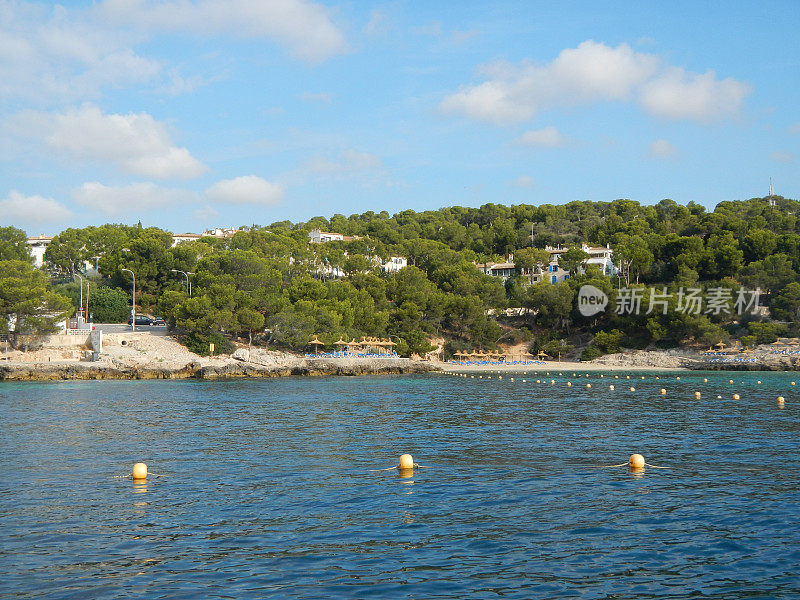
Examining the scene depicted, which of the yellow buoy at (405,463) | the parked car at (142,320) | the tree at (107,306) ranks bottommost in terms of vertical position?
the yellow buoy at (405,463)

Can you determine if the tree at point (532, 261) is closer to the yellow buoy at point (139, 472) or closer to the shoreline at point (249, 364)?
the shoreline at point (249, 364)

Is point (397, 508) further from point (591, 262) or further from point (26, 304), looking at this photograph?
point (591, 262)

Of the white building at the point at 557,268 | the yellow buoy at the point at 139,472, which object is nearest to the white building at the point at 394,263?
the white building at the point at 557,268

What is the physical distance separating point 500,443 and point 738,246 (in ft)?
290

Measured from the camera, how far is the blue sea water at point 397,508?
1129 cm

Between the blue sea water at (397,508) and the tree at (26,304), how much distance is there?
36164mm

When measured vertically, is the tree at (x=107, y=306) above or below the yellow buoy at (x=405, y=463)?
above

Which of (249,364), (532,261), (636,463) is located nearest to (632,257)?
(532,261)

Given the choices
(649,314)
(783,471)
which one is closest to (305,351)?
(649,314)

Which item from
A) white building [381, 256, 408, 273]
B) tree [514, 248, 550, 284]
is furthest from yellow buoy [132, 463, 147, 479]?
tree [514, 248, 550, 284]

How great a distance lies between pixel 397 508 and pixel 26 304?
6013cm

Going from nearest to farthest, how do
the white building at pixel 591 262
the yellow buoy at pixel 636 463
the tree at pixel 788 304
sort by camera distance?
1. the yellow buoy at pixel 636 463
2. the tree at pixel 788 304
3. the white building at pixel 591 262

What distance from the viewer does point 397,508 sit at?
1590 cm

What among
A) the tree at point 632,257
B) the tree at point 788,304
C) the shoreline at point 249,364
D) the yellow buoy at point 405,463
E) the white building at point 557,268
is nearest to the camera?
the yellow buoy at point 405,463
